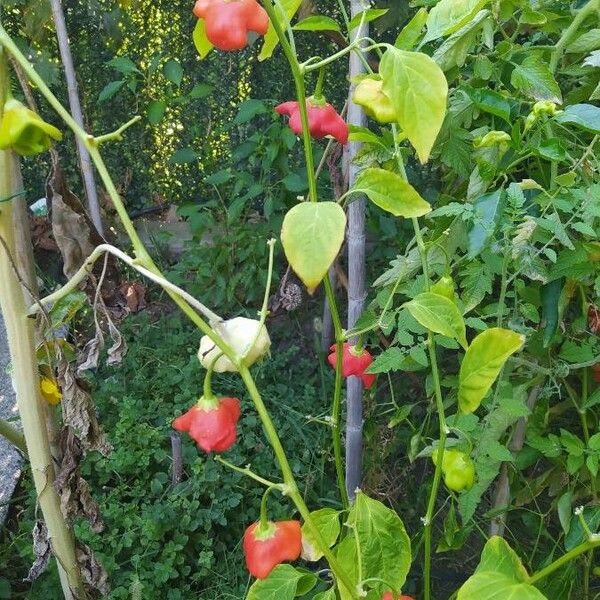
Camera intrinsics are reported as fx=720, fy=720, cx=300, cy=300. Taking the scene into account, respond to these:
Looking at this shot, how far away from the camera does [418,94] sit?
1.86 ft

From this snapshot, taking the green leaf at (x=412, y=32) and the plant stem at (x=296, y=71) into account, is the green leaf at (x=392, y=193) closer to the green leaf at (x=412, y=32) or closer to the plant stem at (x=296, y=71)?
the plant stem at (x=296, y=71)

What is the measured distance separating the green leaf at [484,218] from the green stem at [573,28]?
26cm

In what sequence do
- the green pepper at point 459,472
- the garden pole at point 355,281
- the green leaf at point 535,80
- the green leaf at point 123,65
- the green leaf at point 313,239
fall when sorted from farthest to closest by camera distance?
the green leaf at point 123,65
the garden pole at point 355,281
the green leaf at point 535,80
the green pepper at point 459,472
the green leaf at point 313,239

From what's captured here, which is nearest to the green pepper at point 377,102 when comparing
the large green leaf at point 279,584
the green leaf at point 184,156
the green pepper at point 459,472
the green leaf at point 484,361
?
the green leaf at point 484,361

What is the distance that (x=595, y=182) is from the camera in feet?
2.95

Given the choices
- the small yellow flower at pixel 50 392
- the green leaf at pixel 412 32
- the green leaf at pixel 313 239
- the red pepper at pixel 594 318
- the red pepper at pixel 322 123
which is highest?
the green leaf at pixel 412 32

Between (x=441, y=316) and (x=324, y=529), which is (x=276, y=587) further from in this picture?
(x=441, y=316)

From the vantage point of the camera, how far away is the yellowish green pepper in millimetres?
567

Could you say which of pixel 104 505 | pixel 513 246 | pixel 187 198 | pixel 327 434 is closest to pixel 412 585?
pixel 327 434

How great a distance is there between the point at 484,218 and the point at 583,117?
15cm

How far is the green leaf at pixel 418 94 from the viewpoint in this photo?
0.56 metres

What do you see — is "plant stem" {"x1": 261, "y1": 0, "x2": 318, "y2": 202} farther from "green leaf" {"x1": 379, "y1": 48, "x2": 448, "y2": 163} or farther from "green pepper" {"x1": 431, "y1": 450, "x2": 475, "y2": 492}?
"green pepper" {"x1": 431, "y1": 450, "x2": 475, "y2": 492}

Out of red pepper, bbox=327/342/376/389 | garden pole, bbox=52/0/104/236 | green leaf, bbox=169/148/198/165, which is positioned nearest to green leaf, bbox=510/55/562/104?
red pepper, bbox=327/342/376/389

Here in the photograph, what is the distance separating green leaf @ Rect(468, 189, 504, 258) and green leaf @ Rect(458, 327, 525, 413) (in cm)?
16
